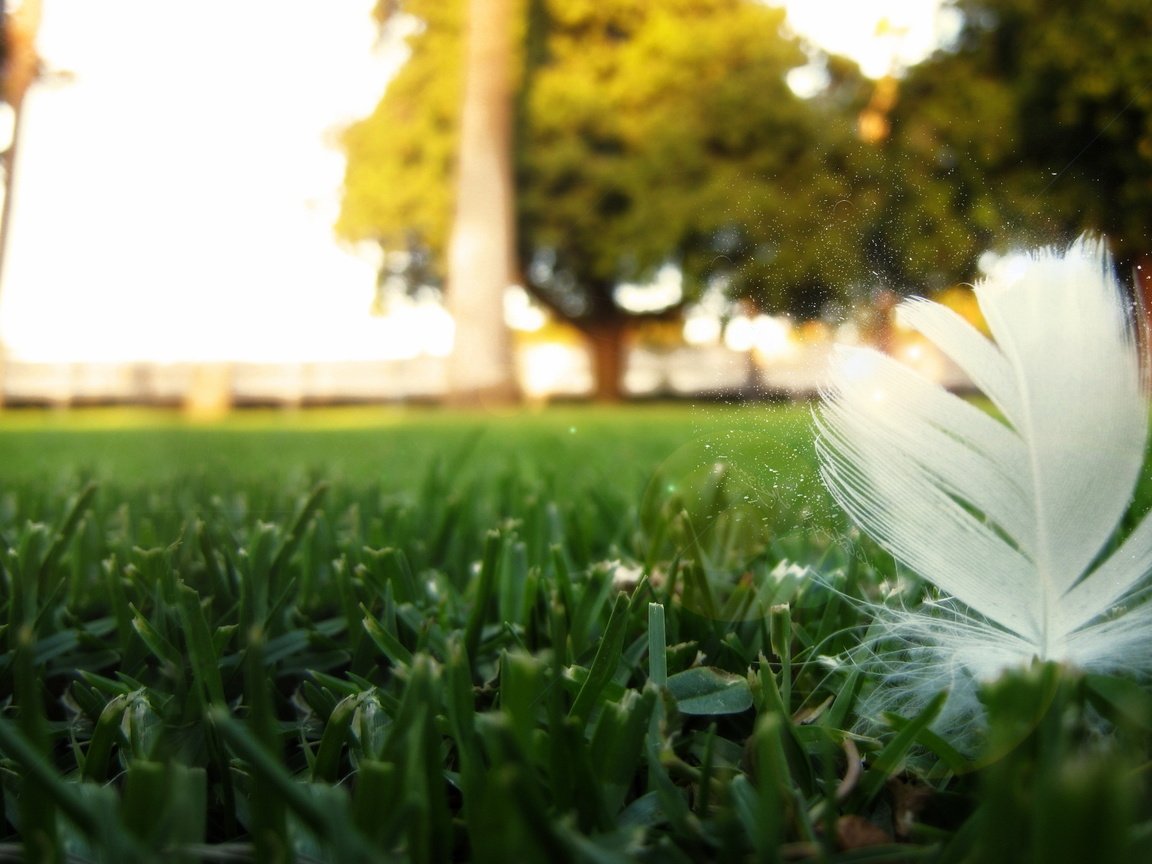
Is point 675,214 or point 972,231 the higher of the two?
point 675,214

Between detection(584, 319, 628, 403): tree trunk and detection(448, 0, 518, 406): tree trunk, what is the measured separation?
14.0 ft

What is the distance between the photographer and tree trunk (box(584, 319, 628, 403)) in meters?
16.2

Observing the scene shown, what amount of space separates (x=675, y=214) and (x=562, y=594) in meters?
13.8

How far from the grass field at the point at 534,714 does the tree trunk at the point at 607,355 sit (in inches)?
569

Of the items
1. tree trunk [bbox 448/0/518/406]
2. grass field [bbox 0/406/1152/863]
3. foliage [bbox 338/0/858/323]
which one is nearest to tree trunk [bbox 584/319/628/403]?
foliage [bbox 338/0/858/323]

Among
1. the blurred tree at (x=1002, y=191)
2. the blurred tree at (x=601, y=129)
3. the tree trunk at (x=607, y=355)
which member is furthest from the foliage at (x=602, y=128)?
the blurred tree at (x=1002, y=191)

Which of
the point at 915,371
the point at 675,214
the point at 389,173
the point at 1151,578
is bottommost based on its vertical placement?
the point at 1151,578

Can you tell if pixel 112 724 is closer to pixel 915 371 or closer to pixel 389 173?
pixel 915 371

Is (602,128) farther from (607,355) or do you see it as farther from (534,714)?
(534,714)

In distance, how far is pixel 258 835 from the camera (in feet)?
1.67

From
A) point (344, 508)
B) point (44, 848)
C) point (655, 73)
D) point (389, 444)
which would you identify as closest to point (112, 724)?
point (44, 848)

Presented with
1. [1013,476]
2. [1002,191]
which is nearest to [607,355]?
[1002,191]

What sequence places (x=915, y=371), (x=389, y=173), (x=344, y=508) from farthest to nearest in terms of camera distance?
1. (x=389, y=173)
2. (x=344, y=508)
3. (x=915, y=371)

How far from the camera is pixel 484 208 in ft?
38.5
